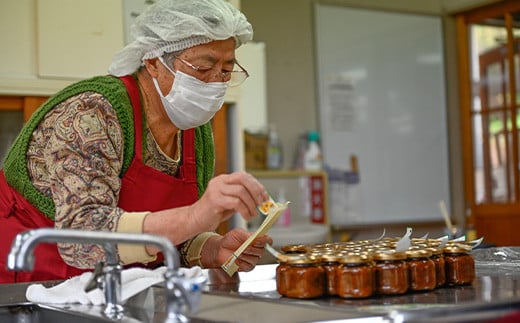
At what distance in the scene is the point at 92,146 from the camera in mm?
1510

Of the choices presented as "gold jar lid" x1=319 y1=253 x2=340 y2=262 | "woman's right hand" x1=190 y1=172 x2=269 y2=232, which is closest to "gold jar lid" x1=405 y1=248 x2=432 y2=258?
"gold jar lid" x1=319 y1=253 x2=340 y2=262

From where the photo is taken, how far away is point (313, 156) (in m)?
4.45

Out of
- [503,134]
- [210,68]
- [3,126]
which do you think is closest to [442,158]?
[503,134]

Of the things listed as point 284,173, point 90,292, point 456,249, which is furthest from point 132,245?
point 284,173

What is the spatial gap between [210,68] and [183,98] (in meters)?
0.09

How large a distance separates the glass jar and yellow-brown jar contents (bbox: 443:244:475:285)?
0.23 metres

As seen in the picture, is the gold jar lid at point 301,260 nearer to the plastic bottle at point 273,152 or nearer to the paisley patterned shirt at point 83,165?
the paisley patterned shirt at point 83,165

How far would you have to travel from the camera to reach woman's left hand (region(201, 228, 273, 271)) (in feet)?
5.46

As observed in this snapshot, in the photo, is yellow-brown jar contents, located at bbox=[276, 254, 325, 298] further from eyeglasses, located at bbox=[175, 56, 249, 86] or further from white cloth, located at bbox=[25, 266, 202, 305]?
eyeglasses, located at bbox=[175, 56, 249, 86]

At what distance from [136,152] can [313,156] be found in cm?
285

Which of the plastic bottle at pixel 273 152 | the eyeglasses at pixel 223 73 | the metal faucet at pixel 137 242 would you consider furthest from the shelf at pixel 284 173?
the metal faucet at pixel 137 242

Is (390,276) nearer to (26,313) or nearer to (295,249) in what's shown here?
(295,249)

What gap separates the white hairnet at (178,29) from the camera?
66.0 inches

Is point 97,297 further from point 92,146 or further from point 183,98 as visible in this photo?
point 183,98
